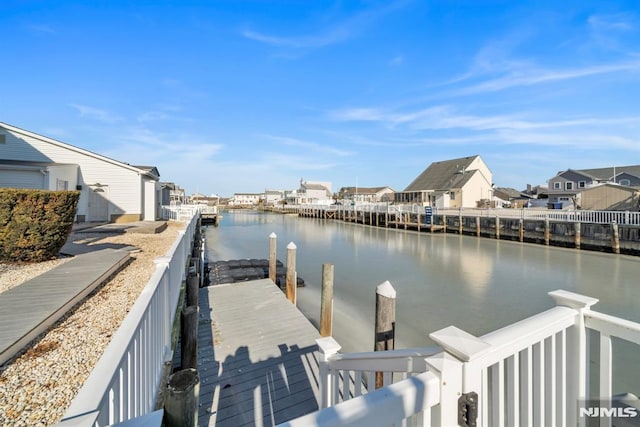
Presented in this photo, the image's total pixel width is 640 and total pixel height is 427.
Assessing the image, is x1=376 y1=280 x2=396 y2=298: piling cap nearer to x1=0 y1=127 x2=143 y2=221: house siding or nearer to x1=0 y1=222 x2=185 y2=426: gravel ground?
x1=0 y1=222 x2=185 y2=426: gravel ground

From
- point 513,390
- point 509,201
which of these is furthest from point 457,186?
point 513,390

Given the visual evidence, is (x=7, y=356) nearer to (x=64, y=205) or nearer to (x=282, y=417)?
(x=282, y=417)

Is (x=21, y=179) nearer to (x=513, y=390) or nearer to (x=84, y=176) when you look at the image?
(x=84, y=176)

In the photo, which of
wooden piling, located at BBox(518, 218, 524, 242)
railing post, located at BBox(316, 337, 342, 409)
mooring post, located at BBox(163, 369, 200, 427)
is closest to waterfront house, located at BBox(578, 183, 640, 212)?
wooden piling, located at BBox(518, 218, 524, 242)

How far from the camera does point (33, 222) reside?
20.1 ft

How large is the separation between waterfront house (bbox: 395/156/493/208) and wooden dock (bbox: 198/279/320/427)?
35.3m

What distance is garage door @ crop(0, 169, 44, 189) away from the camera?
12.4 metres

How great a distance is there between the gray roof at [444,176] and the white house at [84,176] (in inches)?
1353

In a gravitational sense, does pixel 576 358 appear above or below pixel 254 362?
above

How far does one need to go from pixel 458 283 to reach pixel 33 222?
1279cm

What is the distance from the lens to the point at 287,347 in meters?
5.07

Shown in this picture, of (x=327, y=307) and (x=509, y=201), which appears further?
(x=509, y=201)

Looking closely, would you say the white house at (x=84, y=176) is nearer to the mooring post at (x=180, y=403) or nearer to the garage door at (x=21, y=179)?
the garage door at (x=21, y=179)

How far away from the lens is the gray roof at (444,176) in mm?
38250
